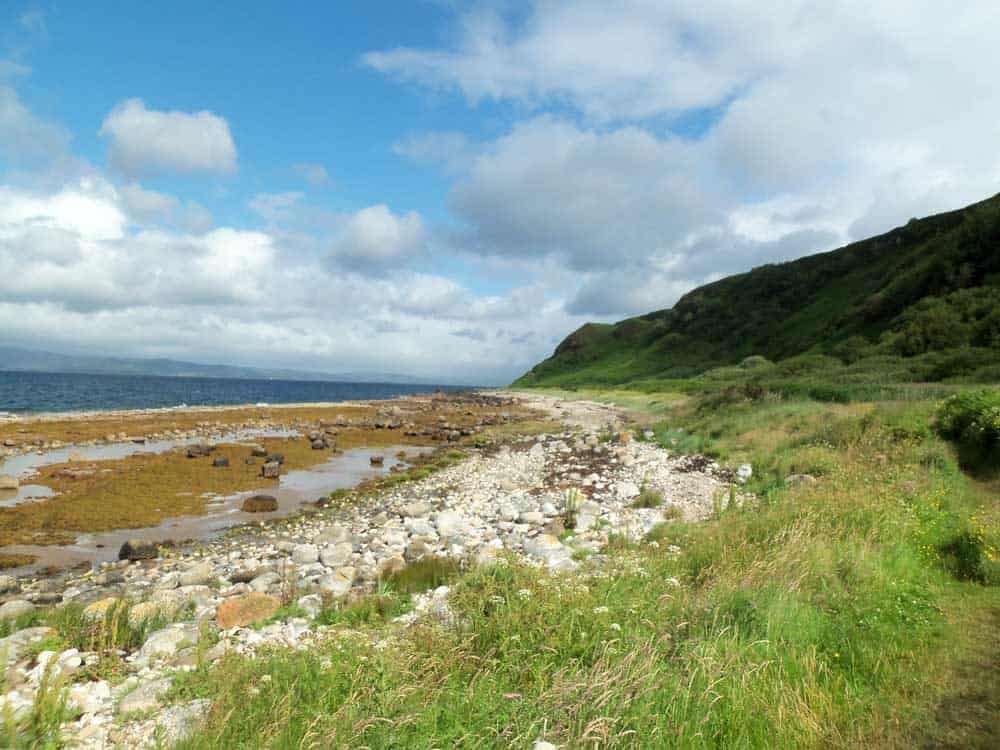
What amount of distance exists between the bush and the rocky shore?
5.86 meters

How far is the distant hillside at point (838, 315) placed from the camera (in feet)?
125

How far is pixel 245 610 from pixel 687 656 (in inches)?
247

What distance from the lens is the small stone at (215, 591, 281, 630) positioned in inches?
288

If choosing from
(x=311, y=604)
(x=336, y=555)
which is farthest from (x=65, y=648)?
(x=336, y=555)

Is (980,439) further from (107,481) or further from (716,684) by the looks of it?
(107,481)

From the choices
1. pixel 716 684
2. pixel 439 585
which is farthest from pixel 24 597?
pixel 716 684

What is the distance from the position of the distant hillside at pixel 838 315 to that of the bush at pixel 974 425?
1274cm

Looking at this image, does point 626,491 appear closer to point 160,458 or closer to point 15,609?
point 15,609

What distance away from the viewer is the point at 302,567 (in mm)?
10836

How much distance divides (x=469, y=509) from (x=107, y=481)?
15.9 meters

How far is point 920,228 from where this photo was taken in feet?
267

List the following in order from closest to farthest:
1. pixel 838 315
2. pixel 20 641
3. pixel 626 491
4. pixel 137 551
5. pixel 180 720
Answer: pixel 180 720 < pixel 20 641 < pixel 137 551 < pixel 626 491 < pixel 838 315

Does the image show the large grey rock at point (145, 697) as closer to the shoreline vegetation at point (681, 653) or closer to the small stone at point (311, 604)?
the shoreline vegetation at point (681, 653)

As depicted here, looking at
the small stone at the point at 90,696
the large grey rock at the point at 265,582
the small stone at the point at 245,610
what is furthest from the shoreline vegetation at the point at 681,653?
the large grey rock at the point at 265,582
